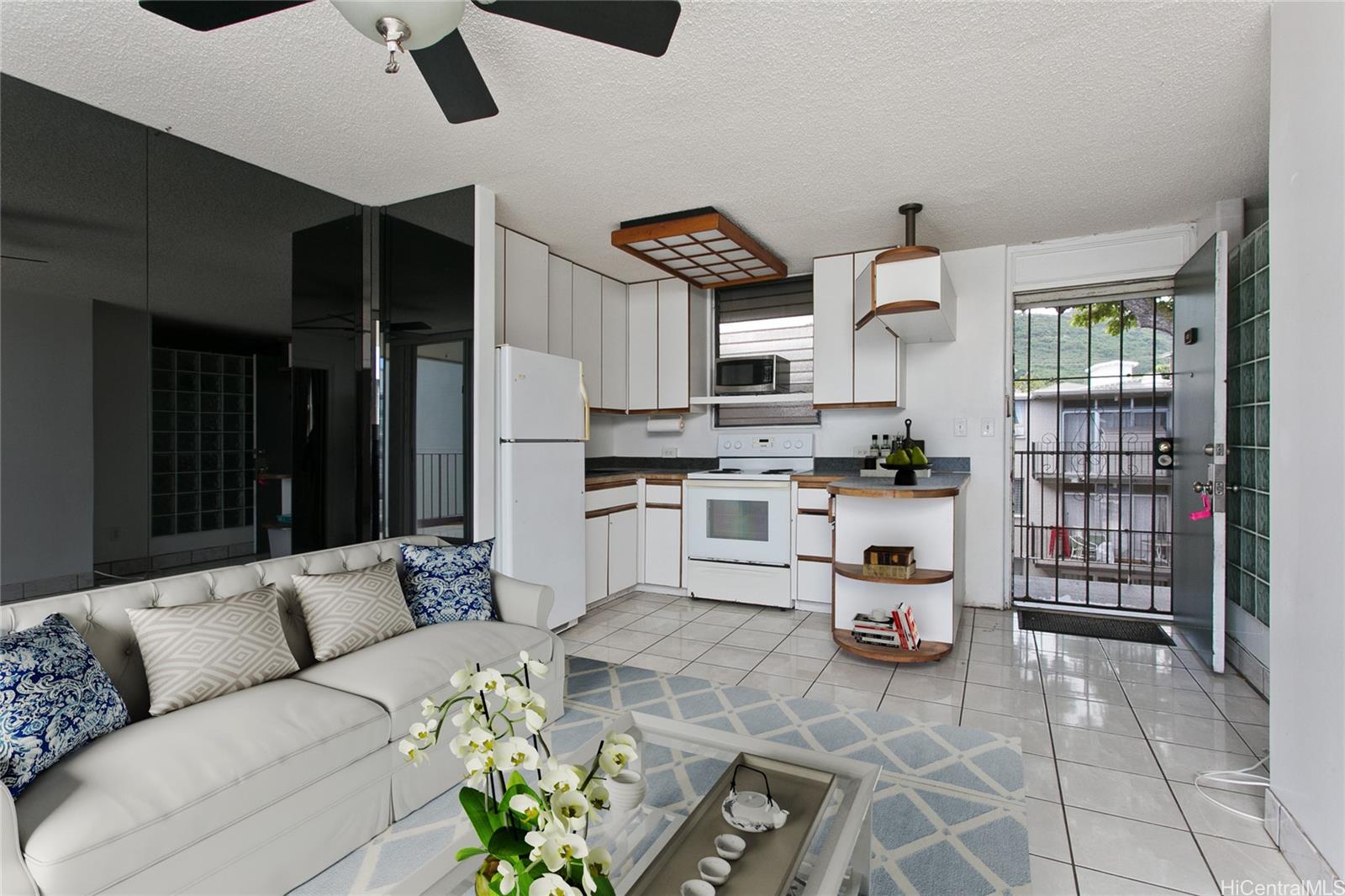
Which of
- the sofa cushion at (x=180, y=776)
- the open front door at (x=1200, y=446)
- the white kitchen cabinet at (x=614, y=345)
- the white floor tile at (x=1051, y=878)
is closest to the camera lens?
the sofa cushion at (x=180, y=776)

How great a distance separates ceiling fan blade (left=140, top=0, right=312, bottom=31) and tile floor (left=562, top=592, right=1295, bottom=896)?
287 cm

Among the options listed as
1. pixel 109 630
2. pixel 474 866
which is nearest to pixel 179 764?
pixel 109 630

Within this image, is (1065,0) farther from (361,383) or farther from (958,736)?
(361,383)

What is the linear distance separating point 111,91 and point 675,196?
7.73 feet

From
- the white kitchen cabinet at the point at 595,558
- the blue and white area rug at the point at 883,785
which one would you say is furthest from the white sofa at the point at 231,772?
the white kitchen cabinet at the point at 595,558

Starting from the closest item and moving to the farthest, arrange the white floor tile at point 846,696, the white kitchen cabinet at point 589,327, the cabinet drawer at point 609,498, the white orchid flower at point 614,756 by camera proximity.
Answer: the white orchid flower at point 614,756, the white floor tile at point 846,696, the cabinet drawer at point 609,498, the white kitchen cabinet at point 589,327

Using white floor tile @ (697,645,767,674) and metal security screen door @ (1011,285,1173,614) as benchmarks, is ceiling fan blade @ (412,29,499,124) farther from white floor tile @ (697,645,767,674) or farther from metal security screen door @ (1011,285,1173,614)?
metal security screen door @ (1011,285,1173,614)

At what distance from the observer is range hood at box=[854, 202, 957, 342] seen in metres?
3.28

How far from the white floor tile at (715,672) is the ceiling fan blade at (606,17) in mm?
2563

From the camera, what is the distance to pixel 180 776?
4.73 ft

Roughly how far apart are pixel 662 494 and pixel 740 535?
667 millimetres

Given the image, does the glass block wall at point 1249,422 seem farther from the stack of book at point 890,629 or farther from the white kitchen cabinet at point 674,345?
the white kitchen cabinet at point 674,345

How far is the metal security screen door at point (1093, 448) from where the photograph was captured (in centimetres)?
434

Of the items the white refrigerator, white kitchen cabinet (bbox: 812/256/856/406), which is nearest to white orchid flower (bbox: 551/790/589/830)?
the white refrigerator
